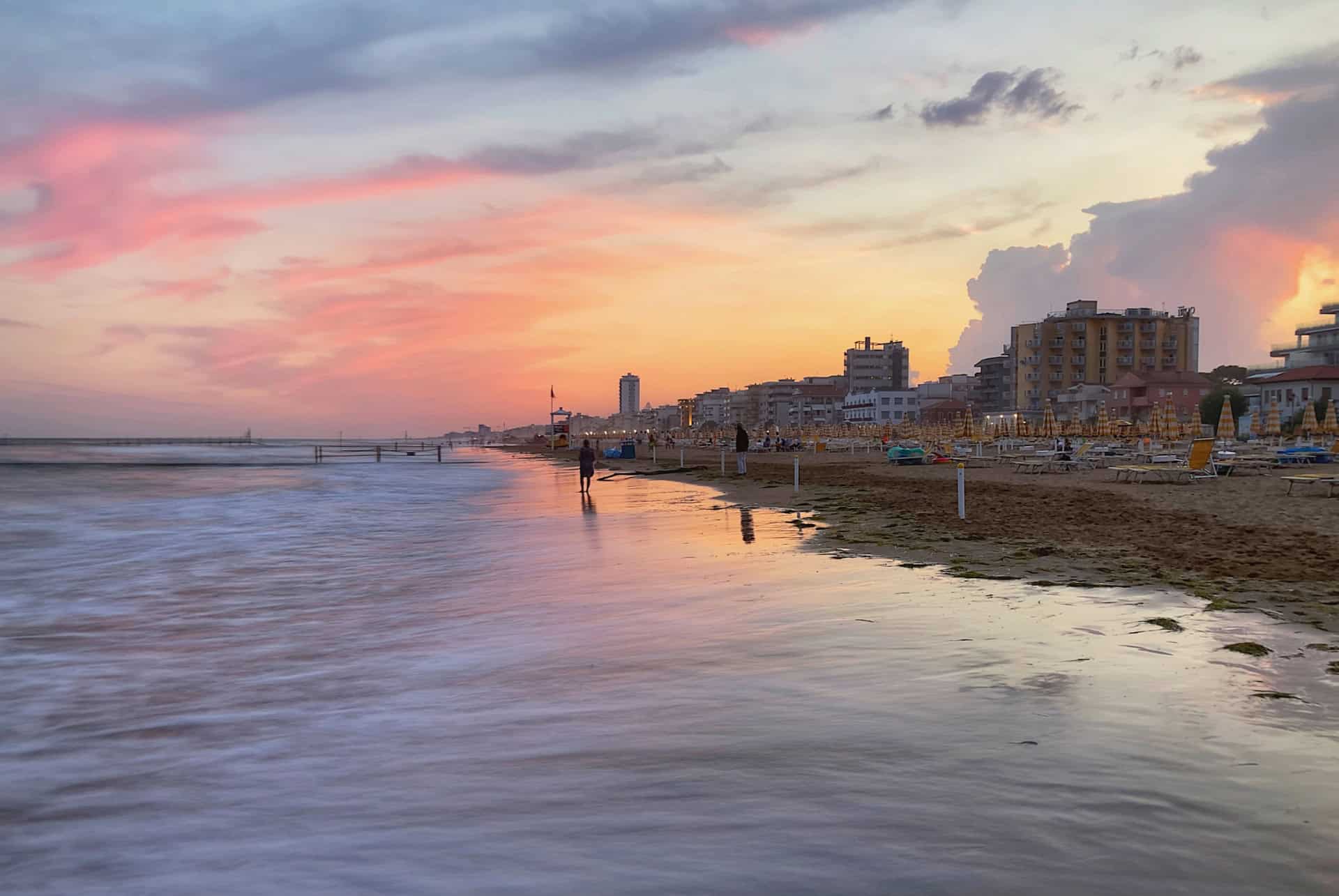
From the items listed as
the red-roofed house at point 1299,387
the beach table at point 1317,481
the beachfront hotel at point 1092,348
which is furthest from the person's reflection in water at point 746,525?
the beachfront hotel at point 1092,348

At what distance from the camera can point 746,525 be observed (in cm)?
1884

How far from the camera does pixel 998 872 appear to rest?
3.54 metres

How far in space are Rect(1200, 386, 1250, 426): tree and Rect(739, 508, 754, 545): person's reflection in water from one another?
96.1 meters

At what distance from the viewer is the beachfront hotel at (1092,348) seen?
128 m

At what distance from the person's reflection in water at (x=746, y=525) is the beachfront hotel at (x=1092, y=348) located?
117m

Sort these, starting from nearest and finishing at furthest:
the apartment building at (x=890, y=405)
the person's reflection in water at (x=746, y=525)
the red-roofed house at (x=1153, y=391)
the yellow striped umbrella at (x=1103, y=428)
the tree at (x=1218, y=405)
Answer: the person's reflection in water at (x=746, y=525) → the yellow striped umbrella at (x=1103, y=428) → the tree at (x=1218, y=405) → the red-roofed house at (x=1153, y=391) → the apartment building at (x=890, y=405)

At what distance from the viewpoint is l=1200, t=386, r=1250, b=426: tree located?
98.8 metres

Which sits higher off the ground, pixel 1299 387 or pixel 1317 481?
pixel 1299 387

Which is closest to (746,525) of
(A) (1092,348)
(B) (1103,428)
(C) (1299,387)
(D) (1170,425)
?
(D) (1170,425)

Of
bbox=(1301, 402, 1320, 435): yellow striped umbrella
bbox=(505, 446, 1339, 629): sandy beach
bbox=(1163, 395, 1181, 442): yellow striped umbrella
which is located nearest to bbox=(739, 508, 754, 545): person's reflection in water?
bbox=(505, 446, 1339, 629): sandy beach

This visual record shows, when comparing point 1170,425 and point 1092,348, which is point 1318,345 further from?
point 1170,425

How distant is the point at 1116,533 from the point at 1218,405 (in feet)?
333

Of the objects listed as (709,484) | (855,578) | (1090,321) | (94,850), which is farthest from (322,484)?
(1090,321)

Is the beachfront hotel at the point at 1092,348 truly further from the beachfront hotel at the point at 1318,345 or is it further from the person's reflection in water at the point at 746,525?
the person's reflection in water at the point at 746,525
